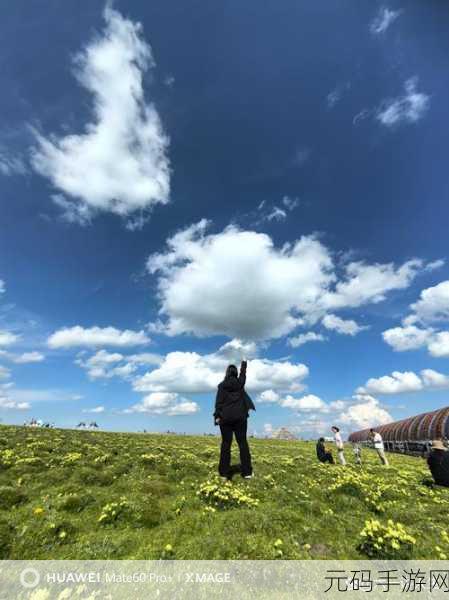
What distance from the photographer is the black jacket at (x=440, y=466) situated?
14.7 m

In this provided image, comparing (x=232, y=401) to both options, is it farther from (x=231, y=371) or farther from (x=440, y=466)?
(x=440, y=466)

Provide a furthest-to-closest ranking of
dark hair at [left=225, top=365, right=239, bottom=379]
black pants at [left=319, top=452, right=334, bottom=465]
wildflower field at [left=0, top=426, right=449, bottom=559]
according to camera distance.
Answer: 1. black pants at [left=319, top=452, right=334, bottom=465]
2. dark hair at [left=225, top=365, right=239, bottom=379]
3. wildflower field at [left=0, top=426, right=449, bottom=559]

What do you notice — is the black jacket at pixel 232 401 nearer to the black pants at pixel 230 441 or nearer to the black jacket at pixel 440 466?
the black pants at pixel 230 441

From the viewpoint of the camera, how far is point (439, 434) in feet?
124

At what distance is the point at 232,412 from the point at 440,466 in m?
10.2

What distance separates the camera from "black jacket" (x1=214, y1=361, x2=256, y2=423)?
41.3 feet

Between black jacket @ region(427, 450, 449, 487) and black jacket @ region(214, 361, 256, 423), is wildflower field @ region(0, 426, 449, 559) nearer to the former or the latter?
black jacket @ region(427, 450, 449, 487)

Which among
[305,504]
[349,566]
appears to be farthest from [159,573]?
[305,504]

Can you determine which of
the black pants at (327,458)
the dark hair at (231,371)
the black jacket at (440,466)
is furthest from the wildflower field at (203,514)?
the black pants at (327,458)

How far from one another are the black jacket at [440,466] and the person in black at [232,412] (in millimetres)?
8799

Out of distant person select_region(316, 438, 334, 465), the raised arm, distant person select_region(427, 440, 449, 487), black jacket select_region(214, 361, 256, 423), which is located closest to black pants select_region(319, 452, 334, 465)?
distant person select_region(316, 438, 334, 465)

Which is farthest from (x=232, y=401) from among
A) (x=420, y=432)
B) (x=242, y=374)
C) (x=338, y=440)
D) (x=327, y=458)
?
(x=420, y=432)

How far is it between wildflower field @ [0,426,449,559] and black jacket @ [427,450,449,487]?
120cm

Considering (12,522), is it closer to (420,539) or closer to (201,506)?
(201,506)
